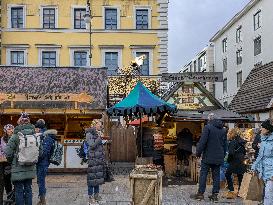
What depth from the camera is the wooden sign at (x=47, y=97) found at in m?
19.1

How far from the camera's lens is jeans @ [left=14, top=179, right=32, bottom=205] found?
9461mm

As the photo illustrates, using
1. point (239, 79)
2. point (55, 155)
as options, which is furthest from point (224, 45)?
point (55, 155)

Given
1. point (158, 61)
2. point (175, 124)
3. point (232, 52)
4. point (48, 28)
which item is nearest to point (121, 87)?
point (158, 61)

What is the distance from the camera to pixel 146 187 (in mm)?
9805

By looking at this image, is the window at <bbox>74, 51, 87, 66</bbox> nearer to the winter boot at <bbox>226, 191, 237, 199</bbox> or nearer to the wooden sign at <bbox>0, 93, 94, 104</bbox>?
the wooden sign at <bbox>0, 93, 94, 104</bbox>

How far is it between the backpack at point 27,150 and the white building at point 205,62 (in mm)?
52813

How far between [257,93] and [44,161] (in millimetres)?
12110

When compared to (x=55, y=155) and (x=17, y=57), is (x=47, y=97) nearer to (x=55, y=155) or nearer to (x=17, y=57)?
(x=55, y=155)

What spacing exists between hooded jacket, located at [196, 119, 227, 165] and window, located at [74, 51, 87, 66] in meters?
25.4

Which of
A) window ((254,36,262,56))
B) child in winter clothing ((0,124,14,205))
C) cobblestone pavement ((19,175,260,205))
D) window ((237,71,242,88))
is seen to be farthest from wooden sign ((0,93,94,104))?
window ((237,71,242,88))

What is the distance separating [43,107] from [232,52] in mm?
36219

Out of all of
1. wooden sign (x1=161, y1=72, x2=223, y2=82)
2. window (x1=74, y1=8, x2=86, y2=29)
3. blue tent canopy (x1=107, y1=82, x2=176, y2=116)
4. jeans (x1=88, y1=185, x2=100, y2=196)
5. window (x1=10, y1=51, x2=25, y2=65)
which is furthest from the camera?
window (x1=74, y1=8, x2=86, y2=29)

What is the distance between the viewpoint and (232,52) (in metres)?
52.1

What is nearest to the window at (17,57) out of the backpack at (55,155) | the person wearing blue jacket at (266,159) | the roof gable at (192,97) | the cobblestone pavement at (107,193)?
the roof gable at (192,97)
